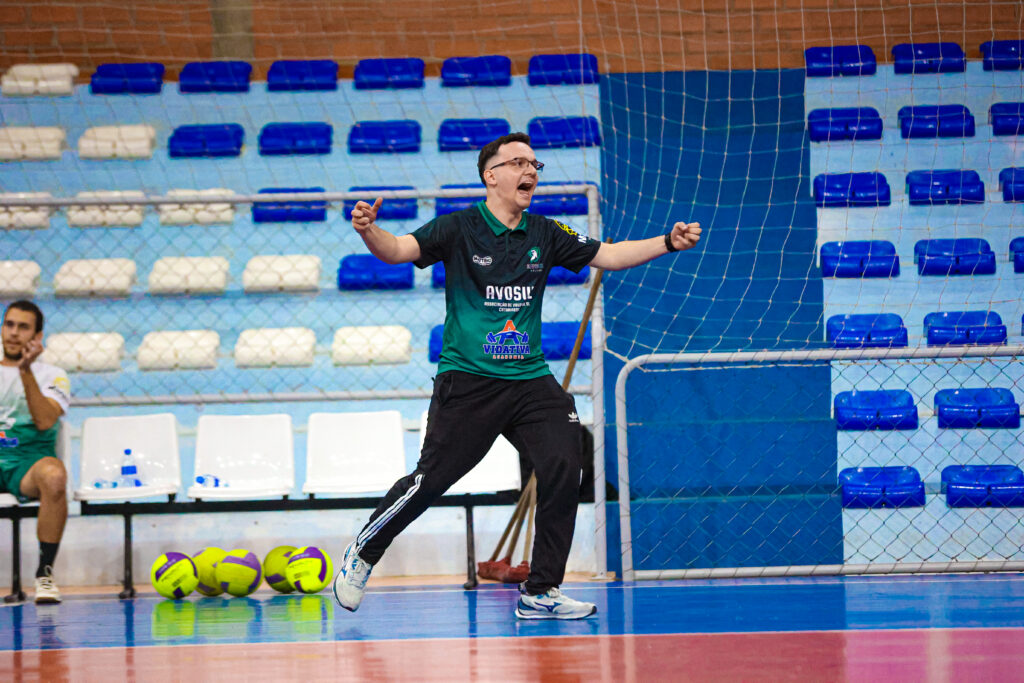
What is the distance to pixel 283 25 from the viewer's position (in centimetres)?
972

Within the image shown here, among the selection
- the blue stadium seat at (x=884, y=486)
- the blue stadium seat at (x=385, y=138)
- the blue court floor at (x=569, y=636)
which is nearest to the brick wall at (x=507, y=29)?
the blue stadium seat at (x=385, y=138)

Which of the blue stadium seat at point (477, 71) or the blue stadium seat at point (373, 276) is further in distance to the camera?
the blue stadium seat at point (477, 71)

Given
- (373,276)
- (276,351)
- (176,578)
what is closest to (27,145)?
(276,351)

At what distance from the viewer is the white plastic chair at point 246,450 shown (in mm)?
5977

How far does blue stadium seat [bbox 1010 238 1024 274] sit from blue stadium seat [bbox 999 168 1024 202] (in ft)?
1.26

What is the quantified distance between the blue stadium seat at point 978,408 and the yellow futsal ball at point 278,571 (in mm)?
4395

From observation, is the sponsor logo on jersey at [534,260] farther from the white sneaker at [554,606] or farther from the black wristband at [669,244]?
the white sneaker at [554,606]

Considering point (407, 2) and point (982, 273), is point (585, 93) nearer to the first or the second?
point (407, 2)

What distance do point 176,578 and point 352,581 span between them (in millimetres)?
1634

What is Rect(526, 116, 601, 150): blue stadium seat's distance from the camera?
848 centimetres

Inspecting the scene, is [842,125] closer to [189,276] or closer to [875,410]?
[875,410]

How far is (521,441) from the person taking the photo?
381 cm

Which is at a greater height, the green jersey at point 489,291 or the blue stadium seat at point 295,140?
the blue stadium seat at point 295,140

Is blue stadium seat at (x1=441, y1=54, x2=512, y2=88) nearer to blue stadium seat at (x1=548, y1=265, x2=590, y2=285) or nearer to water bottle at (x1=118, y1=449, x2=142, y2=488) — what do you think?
blue stadium seat at (x1=548, y1=265, x2=590, y2=285)
